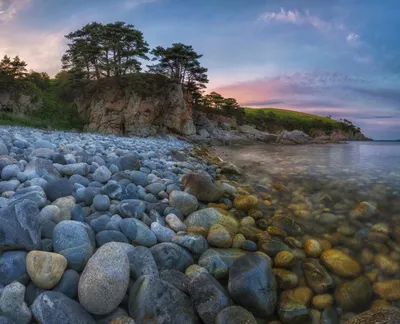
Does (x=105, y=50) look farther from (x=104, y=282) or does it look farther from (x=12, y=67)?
(x=104, y=282)

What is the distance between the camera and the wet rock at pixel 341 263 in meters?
2.38

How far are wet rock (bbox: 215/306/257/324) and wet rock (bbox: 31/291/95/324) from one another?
80cm

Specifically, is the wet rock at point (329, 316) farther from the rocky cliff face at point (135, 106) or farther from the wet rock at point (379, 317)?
the rocky cliff face at point (135, 106)

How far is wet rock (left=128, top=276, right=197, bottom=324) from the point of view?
1.68m

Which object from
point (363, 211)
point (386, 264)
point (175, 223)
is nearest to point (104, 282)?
point (175, 223)

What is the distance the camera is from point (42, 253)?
176cm

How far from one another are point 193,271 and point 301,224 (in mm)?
1854

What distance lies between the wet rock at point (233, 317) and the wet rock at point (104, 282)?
67cm

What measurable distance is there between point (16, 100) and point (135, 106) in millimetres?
10489

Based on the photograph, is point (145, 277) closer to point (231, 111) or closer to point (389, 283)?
point (389, 283)

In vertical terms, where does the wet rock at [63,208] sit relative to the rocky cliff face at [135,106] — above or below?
below

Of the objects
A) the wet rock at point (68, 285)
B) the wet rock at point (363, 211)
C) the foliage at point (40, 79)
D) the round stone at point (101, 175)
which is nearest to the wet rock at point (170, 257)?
the wet rock at point (68, 285)

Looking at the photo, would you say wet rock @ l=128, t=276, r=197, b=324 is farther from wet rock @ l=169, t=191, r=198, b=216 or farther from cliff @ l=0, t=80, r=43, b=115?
cliff @ l=0, t=80, r=43, b=115

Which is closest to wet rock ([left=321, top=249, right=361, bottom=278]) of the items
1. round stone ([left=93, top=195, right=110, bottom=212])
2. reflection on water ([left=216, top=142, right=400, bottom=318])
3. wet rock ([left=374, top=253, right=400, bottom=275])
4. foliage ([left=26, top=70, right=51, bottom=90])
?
reflection on water ([left=216, top=142, right=400, bottom=318])
